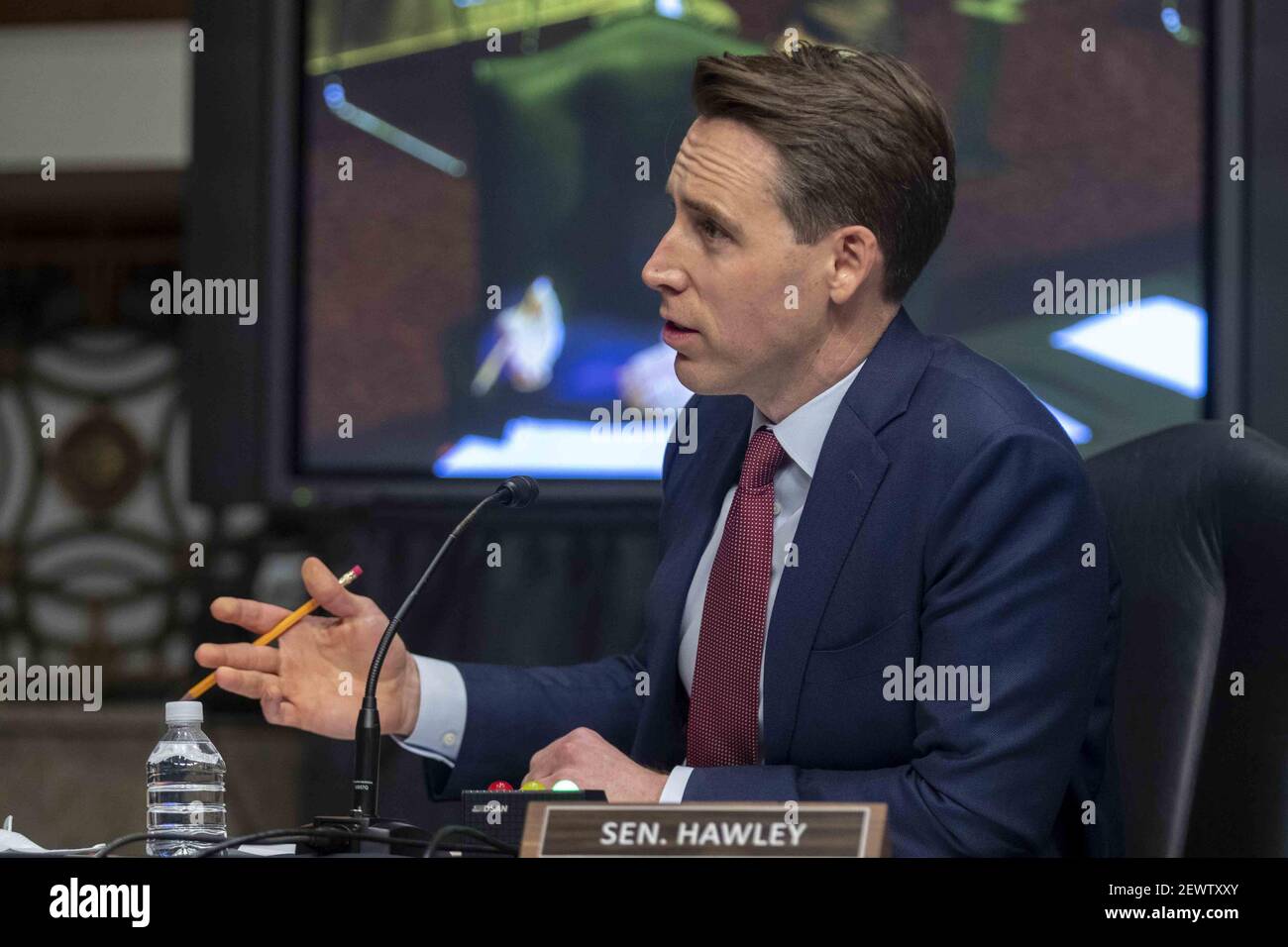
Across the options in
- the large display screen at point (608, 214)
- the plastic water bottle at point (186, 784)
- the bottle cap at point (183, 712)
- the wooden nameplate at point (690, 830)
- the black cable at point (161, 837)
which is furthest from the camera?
the large display screen at point (608, 214)

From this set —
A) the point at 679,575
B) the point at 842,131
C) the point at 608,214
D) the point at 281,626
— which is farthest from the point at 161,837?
the point at 608,214

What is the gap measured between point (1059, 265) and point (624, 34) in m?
0.99

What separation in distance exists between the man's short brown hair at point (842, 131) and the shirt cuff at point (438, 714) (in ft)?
2.04

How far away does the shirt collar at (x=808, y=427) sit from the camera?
165 centimetres

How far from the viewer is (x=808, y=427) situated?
1.67 meters

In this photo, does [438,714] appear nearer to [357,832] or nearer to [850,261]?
[357,832]

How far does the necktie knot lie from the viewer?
5.43 feet

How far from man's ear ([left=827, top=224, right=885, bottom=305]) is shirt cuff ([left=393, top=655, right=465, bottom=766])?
23.5 inches

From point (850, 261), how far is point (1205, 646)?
56 cm

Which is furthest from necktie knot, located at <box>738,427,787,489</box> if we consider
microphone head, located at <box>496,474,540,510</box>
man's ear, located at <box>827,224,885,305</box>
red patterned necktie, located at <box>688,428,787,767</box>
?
microphone head, located at <box>496,474,540,510</box>

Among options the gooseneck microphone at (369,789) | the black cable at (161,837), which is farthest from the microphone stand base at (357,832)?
the black cable at (161,837)

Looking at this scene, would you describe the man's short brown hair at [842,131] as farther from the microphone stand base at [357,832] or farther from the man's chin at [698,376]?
the microphone stand base at [357,832]

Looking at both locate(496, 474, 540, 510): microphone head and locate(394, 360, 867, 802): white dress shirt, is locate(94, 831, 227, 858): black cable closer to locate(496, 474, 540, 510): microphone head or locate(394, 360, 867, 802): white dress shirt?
locate(394, 360, 867, 802): white dress shirt
